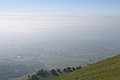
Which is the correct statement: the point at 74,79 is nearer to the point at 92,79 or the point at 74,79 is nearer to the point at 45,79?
the point at 92,79

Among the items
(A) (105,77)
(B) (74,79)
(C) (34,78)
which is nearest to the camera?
(A) (105,77)

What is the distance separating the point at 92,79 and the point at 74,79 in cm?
492

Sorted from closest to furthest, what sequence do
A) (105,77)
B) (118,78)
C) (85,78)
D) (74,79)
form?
(118,78) → (105,77) → (85,78) → (74,79)

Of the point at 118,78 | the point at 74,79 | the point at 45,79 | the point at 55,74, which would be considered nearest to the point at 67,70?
the point at 55,74

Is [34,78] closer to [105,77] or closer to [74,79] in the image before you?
[74,79]

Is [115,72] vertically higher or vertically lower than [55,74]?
lower

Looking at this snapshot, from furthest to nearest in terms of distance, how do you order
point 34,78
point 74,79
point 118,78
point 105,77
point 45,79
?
point 34,78 → point 45,79 → point 74,79 → point 105,77 → point 118,78

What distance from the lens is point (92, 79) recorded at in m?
30.8

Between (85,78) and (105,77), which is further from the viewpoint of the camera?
(85,78)

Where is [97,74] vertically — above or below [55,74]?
below

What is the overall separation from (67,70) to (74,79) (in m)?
60.3

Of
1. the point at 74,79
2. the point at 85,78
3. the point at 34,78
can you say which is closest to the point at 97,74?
the point at 85,78

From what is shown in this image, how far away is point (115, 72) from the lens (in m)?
31.2

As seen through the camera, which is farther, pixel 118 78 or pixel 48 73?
pixel 48 73
